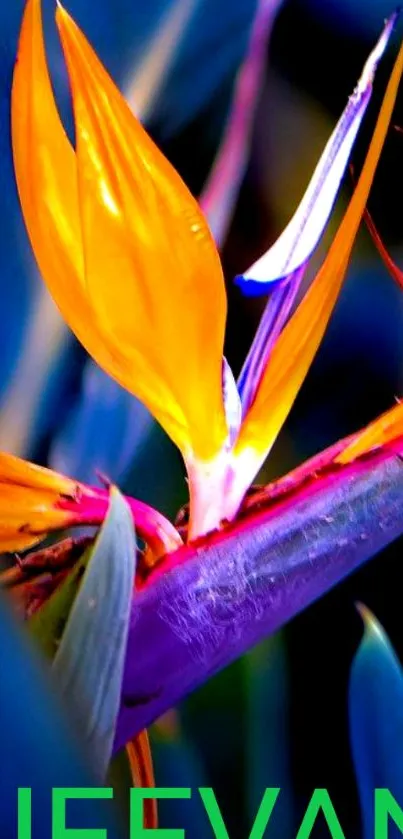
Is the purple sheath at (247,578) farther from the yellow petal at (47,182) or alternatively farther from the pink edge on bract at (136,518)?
the yellow petal at (47,182)

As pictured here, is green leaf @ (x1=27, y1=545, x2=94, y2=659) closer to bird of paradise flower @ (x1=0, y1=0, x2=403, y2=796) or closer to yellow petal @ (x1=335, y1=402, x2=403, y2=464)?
bird of paradise flower @ (x1=0, y1=0, x2=403, y2=796)

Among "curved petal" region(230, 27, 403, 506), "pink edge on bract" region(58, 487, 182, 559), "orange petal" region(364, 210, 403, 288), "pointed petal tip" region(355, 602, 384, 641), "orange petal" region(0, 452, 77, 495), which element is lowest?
"pointed petal tip" region(355, 602, 384, 641)

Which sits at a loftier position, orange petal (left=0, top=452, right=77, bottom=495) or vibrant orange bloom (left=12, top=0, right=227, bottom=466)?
vibrant orange bloom (left=12, top=0, right=227, bottom=466)

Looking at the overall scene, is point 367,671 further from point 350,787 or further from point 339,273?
point 339,273

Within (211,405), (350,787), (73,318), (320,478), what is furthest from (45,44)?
(350,787)

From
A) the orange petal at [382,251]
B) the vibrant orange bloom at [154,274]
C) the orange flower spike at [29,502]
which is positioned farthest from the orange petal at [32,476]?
the orange petal at [382,251]

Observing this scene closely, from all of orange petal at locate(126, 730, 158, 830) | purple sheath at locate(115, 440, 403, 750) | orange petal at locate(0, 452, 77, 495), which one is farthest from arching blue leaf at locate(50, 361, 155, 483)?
orange petal at locate(126, 730, 158, 830)

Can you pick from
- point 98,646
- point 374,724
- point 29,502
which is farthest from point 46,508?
point 374,724
